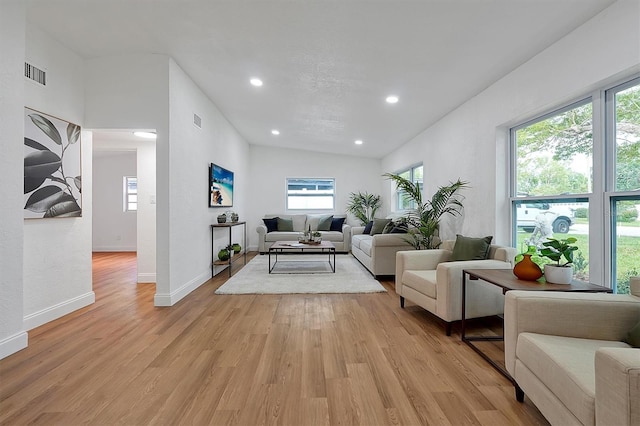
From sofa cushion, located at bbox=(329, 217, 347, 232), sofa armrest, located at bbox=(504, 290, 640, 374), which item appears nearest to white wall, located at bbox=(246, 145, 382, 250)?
sofa cushion, located at bbox=(329, 217, 347, 232)

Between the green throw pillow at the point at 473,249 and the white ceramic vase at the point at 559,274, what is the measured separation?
34.0 inches

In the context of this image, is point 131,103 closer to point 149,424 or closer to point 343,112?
point 343,112

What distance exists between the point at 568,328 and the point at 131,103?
4.19 metres

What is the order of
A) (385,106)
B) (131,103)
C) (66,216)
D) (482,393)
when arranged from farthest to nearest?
1. (385,106)
2. (131,103)
3. (66,216)
4. (482,393)

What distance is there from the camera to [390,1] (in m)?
2.15

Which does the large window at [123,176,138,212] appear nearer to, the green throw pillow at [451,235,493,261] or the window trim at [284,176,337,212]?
the window trim at [284,176,337,212]

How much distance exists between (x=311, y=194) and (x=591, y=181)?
20.6ft

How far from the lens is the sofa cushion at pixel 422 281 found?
8.88ft

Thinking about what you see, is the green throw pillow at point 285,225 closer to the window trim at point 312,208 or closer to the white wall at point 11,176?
the window trim at point 312,208

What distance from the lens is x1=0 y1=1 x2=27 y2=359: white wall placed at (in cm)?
214

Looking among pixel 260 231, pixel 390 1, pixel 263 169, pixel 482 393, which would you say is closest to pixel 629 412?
pixel 482 393

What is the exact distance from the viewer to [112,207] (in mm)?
7523

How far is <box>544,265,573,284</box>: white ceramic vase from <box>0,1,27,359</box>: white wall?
3736 mm

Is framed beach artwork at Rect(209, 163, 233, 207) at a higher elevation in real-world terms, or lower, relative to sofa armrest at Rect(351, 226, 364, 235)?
higher
